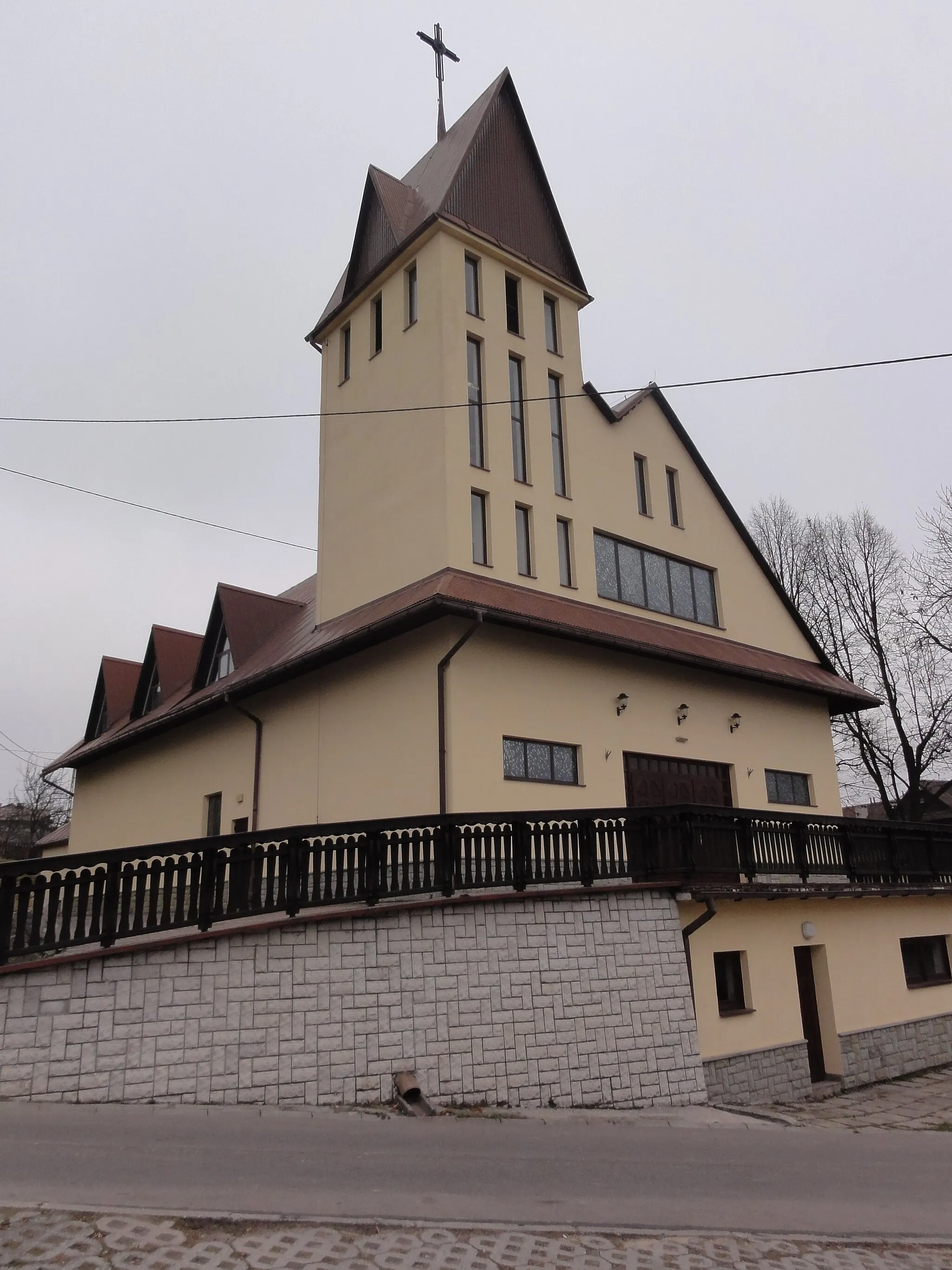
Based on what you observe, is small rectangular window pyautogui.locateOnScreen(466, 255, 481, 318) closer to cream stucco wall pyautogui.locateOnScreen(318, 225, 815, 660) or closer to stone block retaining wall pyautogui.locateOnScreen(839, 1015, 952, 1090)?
cream stucco wall pyautogui.locateOnScreen(318, 225, 815, 660)

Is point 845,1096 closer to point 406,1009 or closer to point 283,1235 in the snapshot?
point 406,1009

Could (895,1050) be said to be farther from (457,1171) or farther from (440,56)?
(440,56)

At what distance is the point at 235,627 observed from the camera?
18828 millimetres

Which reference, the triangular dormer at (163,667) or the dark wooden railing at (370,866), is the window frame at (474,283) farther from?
the triangular dormer at (163,667)

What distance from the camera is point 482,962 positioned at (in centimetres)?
910

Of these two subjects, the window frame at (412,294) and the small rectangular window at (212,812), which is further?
the small rectangular window at (212,812)

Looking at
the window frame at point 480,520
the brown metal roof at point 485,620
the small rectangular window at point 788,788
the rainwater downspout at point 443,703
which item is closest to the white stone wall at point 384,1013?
the rainwater downspout at point 443,703

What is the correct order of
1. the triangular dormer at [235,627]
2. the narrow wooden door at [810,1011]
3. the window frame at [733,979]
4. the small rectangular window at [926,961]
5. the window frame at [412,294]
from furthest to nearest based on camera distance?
the triangular dormer at [235,627] < the small rectangular window at [926,961] < the window frame at [412,294] < the narrow wooden door at [810,1011] < the window frame at [733,979]

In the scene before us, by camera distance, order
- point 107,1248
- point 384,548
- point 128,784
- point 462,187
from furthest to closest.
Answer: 1. point 128,784
2. point 462,187
3. point 384,548
4. point 107,1248

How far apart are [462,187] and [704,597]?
27.8 feet

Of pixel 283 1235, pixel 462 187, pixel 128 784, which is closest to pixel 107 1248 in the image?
pixel 283 1235

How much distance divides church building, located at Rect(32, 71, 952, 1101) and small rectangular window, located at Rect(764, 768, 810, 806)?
8cm

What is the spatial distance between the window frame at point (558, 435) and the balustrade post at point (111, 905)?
9546 millimetres

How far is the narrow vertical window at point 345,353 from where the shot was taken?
17328 millimetres
